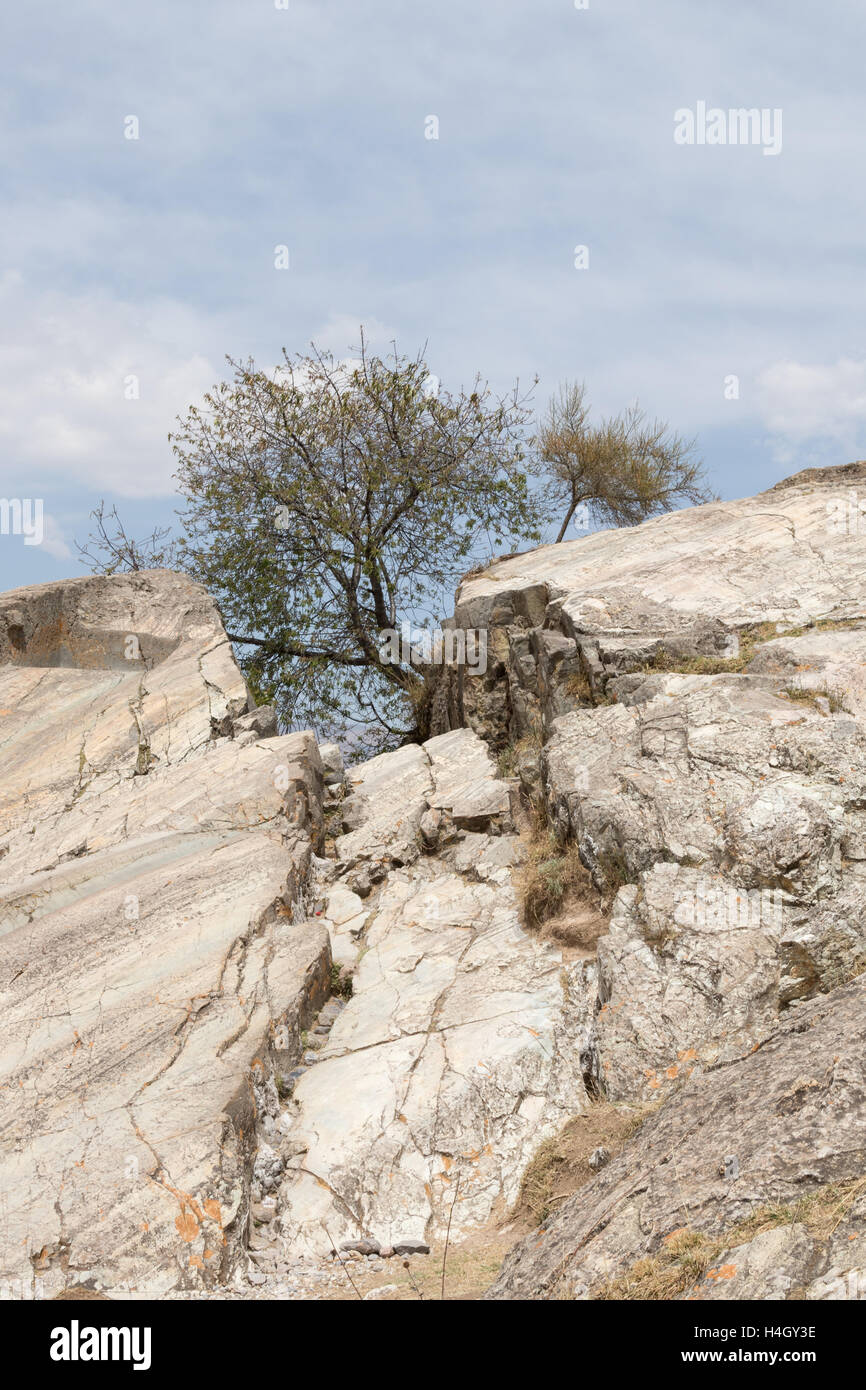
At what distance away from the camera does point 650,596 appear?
896 cm

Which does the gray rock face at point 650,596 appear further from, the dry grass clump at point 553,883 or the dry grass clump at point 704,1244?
the dry grass clump at point 704,1244

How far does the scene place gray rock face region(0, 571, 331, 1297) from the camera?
14.2ft

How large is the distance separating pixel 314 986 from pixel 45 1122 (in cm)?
171

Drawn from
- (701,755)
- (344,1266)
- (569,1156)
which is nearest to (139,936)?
(344,1266)

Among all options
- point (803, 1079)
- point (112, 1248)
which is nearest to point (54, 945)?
point (112, 1248)

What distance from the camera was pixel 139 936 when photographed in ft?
20.4

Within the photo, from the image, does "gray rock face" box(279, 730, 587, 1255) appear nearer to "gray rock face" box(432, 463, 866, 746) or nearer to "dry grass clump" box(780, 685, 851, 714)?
"gray rock face" box(432, 463, 866, 746)

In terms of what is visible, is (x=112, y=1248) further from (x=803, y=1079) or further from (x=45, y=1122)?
(x=803, y=1079)

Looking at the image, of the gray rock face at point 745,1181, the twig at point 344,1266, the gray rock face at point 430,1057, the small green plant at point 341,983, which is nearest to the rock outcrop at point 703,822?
the gray rock face at point 745,1181

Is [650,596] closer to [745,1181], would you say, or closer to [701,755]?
[701,755]

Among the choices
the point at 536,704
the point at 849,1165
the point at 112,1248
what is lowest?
the point at 112,1248

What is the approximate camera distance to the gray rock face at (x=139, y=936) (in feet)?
14.2

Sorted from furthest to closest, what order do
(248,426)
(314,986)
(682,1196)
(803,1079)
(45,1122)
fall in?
(248,426) → (314,986) → (45,1122) → (803,1079) → (682,1196)

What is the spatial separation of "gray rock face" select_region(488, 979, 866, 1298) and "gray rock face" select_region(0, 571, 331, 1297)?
5.64 ft
